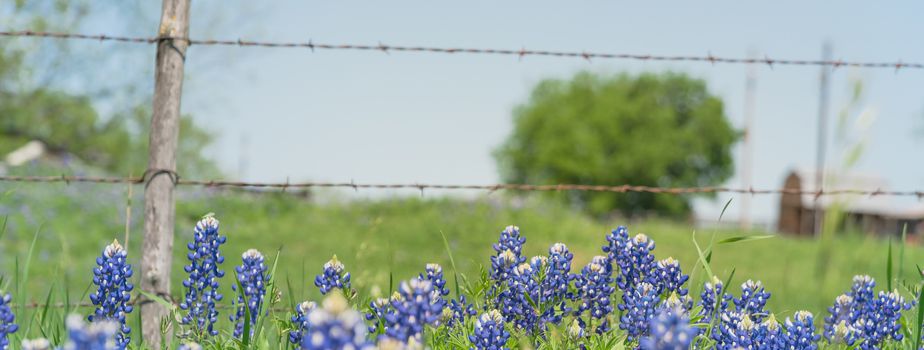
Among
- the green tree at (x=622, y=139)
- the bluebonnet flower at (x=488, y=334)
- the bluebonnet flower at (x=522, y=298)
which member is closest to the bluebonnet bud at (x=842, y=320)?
the bluebonnet flower at (x=522, y=298)

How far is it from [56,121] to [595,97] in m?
29.2

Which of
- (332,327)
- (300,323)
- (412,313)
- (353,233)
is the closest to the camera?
(332,327)

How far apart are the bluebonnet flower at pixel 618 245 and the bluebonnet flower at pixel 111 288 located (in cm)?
198

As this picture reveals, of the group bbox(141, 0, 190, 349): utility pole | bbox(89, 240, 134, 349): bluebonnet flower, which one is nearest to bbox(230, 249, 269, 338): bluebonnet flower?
bbox(89, 240, 134, 349): bluebonnet flower

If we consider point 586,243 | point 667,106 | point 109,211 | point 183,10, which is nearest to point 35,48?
point 109,211

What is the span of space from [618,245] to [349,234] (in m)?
13.9

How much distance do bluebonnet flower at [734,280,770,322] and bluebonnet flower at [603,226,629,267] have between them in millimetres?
520

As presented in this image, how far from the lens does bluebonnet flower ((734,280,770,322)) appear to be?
12.7 feet

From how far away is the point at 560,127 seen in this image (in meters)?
46.8

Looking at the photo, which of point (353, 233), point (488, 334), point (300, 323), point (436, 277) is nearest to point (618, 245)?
point (436, 277)

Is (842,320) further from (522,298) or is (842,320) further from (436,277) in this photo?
(436,277)

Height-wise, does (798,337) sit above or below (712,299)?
below

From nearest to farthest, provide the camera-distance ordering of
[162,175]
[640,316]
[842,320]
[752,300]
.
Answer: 1. [640,316]
2. [752,300]
3. [842,320]
4. [162,175]

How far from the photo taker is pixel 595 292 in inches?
152
